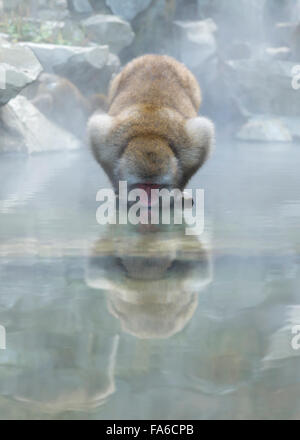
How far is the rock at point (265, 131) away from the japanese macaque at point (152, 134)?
8209mm

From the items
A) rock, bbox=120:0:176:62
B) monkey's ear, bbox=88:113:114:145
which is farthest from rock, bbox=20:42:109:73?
monkey's ear, bbox=88:113:114:145

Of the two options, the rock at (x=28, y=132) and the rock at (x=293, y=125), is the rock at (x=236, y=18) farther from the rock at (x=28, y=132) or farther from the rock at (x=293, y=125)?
the rock at (x=28, y=132)

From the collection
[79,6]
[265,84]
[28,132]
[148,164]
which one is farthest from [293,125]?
[148,164]

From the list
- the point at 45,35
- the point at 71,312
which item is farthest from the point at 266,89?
the point at 71,312

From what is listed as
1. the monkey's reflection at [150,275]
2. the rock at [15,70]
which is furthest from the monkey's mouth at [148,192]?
the rock at [15,70]

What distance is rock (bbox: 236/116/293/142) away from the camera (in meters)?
11.7

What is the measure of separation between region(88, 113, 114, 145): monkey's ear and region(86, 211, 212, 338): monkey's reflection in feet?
1.99

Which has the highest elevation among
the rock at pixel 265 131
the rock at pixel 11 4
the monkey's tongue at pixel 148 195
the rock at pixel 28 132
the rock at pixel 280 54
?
the rock at pixel 280 54

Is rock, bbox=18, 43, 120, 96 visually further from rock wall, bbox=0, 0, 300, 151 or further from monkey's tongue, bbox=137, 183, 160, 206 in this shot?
monkey's tongue, bbox=137, 183, 160, 206

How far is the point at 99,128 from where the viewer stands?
3445 millimetres

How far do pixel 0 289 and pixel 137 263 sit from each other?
1.90 feet

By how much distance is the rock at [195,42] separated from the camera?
44.1ft

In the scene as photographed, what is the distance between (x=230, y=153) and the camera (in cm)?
820
